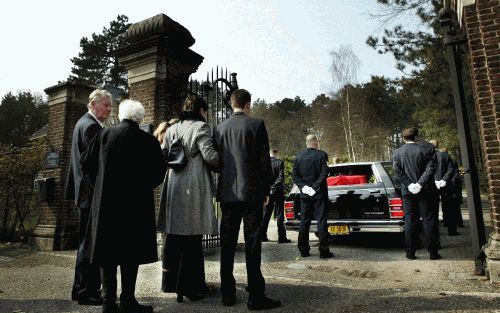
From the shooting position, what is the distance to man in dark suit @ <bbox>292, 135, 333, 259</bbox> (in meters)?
5.61

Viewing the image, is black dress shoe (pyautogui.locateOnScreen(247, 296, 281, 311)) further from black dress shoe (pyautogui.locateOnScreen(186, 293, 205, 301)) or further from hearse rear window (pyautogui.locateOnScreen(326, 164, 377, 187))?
hearse rear window (pyautogui.locateOnScreen(326, 164, 377, 187))

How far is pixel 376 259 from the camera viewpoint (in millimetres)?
5414

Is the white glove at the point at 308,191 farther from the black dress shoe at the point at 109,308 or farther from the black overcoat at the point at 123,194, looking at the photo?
the black dress shoe at the point at 109,308

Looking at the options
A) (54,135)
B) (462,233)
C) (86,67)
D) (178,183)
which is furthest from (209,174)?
(86,67)

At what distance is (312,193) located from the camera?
5613 mm

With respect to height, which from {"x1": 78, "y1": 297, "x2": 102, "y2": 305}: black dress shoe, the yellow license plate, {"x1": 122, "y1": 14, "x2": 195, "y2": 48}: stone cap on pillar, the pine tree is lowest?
{"x1": 78, "y1": 297, "x2": 102, "y2": 305}: black dress shoe

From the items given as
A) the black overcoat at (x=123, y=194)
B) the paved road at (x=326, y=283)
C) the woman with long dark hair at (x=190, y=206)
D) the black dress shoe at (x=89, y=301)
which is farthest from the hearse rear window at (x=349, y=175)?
the black dress shoe at (x=89, y=301)

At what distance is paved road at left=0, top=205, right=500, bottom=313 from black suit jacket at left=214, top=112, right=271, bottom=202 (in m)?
1.10

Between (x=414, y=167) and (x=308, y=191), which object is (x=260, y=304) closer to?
(x=308, y=191)

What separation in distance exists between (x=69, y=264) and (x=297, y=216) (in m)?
4.17

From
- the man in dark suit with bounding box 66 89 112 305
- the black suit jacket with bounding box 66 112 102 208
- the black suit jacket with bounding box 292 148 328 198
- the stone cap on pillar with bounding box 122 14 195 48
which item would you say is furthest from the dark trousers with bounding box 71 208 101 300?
the stone cap on pillar with bounding box 122 14 195 48

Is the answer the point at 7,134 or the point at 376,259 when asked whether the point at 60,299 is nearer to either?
the point at 376,259

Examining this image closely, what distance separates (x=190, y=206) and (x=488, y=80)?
3902 millimetres

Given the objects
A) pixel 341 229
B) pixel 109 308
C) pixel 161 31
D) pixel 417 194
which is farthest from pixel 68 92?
pixel 417 194
